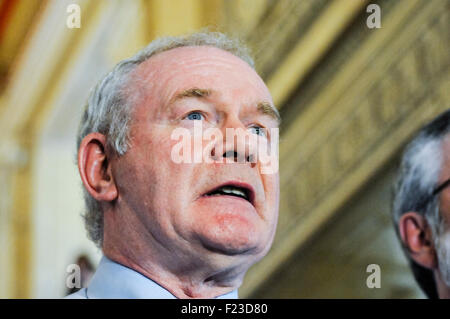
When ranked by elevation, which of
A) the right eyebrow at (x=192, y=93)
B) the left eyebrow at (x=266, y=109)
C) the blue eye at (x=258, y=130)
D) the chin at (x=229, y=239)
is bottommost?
the chin at (x=229, y=239)

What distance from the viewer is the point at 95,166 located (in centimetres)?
159

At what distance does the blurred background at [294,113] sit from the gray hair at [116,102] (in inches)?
24.5

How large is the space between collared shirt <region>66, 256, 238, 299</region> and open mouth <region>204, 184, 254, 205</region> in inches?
7.4

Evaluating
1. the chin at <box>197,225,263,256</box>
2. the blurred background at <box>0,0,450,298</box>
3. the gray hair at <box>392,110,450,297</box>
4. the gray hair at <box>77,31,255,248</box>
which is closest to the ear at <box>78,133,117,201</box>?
the gray hair at <box>77,31,255,248</box>

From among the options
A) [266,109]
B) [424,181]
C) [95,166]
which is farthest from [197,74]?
[424,181]

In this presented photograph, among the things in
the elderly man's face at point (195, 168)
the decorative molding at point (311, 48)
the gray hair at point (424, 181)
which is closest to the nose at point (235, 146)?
the elderly man's face at point (195, 168)

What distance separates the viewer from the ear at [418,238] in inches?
81.8

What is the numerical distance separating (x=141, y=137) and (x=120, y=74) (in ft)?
0.49

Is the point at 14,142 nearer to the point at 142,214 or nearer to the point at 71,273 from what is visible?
the point at 71,273

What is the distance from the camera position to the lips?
4.88 feet

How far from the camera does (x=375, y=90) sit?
2588mm

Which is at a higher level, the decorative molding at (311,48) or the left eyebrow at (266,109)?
the decorative molding at (311,48)

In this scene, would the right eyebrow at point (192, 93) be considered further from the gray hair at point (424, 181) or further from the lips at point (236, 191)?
the gray hair at point (424, 181)
